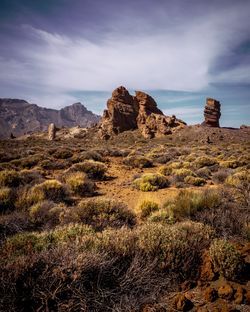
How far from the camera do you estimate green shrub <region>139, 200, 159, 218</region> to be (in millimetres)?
6945

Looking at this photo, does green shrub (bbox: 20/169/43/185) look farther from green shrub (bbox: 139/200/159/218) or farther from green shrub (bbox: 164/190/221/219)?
green shrub (bbox: 164/190/221/219)

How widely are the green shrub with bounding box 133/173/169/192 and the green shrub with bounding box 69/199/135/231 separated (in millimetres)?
3808

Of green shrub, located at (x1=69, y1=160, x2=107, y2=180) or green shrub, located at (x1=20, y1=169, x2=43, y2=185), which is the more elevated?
green shrub, located at (x1=69, y1=160, x2=107, y2=180)

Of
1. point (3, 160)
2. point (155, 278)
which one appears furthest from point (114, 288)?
point (3, 160)

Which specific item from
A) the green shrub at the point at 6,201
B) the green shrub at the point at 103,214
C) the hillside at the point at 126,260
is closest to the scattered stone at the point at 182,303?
the hillside at the point at 126,260

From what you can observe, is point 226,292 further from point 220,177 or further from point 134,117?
point 134,117

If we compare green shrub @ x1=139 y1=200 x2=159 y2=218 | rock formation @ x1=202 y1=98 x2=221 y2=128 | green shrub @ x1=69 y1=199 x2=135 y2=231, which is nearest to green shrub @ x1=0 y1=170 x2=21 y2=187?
green shrub @ x1=69 y1=199 x2=135 y2=231

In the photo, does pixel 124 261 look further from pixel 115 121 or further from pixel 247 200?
pixel 115 121

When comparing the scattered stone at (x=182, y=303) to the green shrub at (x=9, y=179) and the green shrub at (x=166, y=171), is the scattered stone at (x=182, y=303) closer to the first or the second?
the green shrub at (x=9, y=179)

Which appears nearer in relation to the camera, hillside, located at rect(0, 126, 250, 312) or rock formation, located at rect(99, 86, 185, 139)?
hillside, located at rect(0, 126, 250, 312)

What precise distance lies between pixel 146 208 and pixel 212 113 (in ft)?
196

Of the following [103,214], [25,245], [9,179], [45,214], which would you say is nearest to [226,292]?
[25,245]

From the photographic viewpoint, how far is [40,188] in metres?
8.46

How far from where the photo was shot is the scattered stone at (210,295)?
314cm
